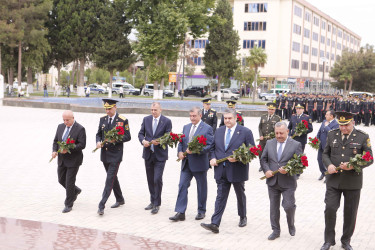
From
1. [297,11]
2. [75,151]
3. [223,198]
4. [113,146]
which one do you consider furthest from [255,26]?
[223,198]

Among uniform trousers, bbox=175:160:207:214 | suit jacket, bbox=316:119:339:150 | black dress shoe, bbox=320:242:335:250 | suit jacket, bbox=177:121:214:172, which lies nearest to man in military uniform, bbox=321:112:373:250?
black dress shoe, bbox=320:242:335:250

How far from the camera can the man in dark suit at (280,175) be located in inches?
290

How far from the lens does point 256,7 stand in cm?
8169

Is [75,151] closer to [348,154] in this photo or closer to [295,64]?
[348,154]

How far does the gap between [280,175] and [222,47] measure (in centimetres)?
5316

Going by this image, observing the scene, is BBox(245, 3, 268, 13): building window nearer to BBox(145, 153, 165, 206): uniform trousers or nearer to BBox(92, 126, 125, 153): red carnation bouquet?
BBox(145, 153, 165, 206): uniform trousers

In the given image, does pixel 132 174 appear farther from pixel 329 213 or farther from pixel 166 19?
pixel 166 19

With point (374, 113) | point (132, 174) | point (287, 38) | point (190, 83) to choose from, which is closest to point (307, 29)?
point (287, 38)

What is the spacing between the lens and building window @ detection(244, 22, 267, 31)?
81.8 metres

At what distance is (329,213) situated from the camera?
22.9 feet

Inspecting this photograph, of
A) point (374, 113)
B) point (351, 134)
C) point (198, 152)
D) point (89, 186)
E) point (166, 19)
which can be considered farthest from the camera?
point (166, 19)

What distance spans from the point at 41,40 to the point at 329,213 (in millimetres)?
50414

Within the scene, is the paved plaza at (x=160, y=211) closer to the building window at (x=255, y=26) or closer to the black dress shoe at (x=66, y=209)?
the black dress shoe at (x=66, y=209)

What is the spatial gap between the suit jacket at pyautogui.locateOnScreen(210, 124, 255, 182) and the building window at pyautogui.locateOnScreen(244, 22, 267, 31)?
7617 cm
